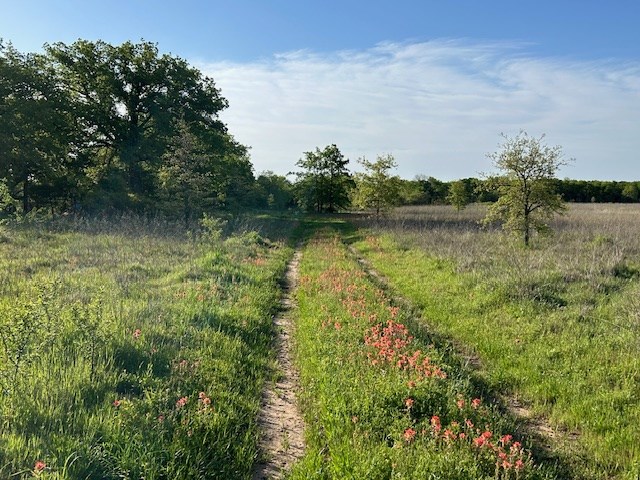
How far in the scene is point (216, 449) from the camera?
4551 mm

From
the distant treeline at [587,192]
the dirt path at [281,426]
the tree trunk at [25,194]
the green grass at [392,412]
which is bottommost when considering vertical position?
the dirt path at [281,426]

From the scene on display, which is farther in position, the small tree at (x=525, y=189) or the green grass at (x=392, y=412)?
the small tree at (x=525, y=189)

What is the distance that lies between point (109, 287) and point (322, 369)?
6.15 metres

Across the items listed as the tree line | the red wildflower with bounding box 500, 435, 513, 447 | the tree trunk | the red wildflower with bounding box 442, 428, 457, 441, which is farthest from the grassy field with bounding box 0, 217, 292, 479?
the tree trunk

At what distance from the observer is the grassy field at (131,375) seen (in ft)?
13.3

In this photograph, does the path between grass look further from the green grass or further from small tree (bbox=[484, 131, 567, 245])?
small tree (bbox=[484, 131, 567, 245])

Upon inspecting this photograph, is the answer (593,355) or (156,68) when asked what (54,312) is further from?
(156,68)

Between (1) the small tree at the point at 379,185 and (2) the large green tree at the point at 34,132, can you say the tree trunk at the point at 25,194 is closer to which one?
(2) the large green tree at the point at 34,132

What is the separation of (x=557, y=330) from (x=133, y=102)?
3827 centimetres

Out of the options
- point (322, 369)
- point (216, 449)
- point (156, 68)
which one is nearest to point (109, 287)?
point (322, 369)

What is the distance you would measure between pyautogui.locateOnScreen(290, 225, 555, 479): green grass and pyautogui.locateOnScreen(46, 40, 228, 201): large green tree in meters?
32.2

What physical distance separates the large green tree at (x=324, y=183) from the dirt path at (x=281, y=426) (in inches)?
2291

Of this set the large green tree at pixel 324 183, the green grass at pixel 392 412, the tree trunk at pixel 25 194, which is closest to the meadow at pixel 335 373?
the green grass at pixel 392 412

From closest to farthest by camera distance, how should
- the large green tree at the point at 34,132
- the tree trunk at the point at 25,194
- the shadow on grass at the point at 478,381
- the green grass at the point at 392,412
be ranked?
the green grass at the point at 392,412, the shadow on grass at the point at 478,381, the large green tree at the point at 34,132, the tree trunk at the point at 25,194
